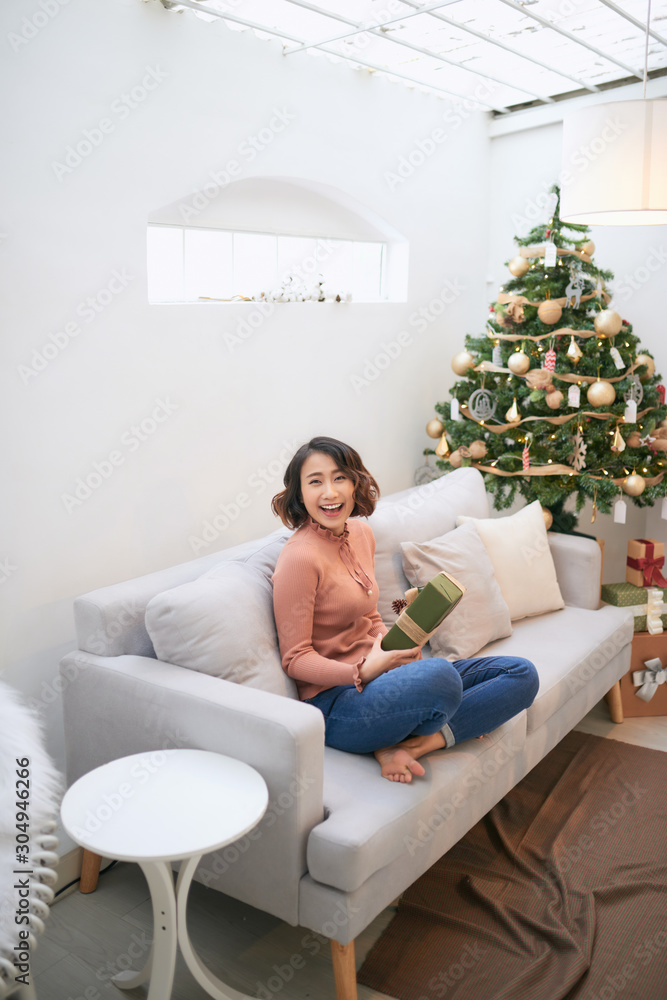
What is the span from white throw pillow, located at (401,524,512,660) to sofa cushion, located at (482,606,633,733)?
88 millimetres

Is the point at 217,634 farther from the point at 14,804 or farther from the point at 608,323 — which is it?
the point at 608,323

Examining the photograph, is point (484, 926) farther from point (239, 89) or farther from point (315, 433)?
point (239, 89)

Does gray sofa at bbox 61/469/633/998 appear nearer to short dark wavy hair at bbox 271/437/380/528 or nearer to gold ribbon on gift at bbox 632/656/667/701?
short dark wavy hair at bbox 271/437/380/528

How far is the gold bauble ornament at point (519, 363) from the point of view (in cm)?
321

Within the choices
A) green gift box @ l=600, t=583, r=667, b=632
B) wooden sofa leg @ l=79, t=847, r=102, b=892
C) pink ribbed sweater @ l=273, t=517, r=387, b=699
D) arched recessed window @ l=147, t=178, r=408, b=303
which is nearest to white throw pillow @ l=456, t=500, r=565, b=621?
green gift box @ l=600, t=583, r=667, b=632

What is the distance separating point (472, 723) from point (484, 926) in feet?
1.62

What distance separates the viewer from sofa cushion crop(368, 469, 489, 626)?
264cm

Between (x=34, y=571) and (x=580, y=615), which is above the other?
(x=34, y=571)

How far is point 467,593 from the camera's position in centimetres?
264

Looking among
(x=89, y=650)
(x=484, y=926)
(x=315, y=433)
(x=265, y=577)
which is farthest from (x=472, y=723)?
(x=315, y=433)

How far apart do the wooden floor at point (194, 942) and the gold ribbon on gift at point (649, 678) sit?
1.51 m

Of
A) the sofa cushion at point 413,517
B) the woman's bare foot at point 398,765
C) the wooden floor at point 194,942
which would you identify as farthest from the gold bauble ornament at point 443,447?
the wooden floor at point 194,942

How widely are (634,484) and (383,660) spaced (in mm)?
1572

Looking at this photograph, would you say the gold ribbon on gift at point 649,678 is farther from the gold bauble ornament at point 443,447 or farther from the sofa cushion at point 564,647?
the gold bauble ornament at point 443,447
